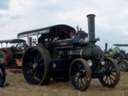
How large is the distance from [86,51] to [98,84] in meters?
2.10

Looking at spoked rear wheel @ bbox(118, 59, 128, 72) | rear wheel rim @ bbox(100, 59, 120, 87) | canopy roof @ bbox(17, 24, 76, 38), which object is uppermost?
canopy roof @ bbox(17, 24, 76, 38)

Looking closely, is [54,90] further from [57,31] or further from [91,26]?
[57,31]

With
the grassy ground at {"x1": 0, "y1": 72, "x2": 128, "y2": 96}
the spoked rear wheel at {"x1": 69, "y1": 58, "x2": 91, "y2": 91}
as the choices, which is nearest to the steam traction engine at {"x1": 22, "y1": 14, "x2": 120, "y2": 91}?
the spoked rear wheel at {"x1": 69, "y1": 58, "x2": 91, "y2": 91}

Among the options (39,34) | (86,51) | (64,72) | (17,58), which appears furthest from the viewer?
(17,58)

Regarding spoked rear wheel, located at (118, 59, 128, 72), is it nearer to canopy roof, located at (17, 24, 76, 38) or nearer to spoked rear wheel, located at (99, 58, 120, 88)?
canopy roof, located at (17, 24, 76, 38)

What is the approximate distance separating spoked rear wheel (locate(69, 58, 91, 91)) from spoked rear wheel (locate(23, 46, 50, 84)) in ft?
4.31

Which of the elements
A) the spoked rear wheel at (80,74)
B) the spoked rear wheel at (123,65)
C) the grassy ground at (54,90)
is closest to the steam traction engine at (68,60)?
the spoked rear wheel at (80,74)

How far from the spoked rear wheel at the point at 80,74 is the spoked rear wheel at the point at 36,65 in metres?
1.31

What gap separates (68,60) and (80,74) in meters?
1.23

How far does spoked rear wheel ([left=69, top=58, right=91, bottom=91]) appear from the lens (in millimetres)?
12305

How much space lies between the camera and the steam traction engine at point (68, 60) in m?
13.1

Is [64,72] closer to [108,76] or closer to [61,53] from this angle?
[61,53]

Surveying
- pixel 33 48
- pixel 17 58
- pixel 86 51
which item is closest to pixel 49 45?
pixel 33 48

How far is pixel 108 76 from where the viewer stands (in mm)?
13625
